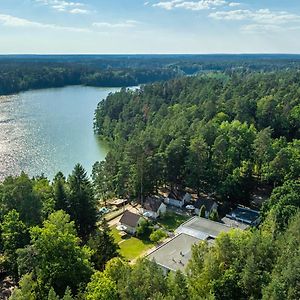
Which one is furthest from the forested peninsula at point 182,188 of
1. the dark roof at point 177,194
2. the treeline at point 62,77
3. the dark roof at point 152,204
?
the treeline at point 62,77

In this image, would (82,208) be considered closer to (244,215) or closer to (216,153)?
(244,215)

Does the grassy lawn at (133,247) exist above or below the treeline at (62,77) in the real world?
below

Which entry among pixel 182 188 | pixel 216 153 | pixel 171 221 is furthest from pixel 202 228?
pixel 216 153

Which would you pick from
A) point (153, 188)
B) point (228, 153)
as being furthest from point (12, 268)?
point (228, 153)

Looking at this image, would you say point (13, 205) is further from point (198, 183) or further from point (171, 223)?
point (198, 183)

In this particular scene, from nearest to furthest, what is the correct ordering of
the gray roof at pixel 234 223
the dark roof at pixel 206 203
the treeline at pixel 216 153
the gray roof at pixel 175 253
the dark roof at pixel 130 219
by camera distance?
the gray roof at pixel 175 253
the gray roof at pixel 234 223
the dark roof at pixel 130 219
the dark roof at pixel 206 203
the treeline at pixel 216 153

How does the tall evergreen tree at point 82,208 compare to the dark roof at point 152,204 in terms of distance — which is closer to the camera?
the tall evergreen tree at point 82,208

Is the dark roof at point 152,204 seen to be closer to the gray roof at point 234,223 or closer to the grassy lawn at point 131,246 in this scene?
the grassy lawn at point 131,246

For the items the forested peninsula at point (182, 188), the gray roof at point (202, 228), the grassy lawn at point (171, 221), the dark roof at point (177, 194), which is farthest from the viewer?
the dark roof at point (177, 194)
